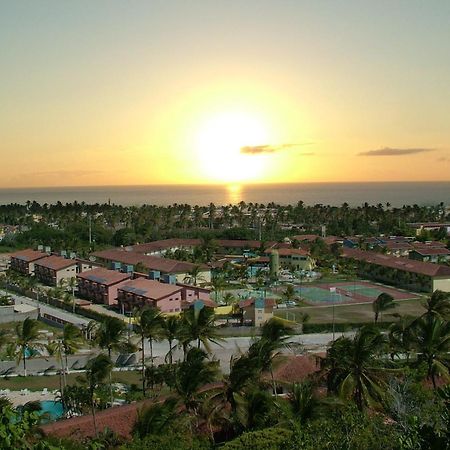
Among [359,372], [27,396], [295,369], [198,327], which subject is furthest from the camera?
[27,396]

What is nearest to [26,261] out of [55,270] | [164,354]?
[55,270]

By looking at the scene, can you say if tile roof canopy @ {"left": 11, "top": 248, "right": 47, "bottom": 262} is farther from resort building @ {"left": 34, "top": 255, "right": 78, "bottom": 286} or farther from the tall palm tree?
the tall palm tree

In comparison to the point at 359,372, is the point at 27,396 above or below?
below

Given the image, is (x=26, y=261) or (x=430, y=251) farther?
(x=430, y=251)

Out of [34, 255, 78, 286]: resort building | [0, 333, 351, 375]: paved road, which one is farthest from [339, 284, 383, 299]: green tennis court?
[34, 255, 78, 286]: resort building

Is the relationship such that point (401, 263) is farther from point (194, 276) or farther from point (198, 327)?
point (198, 327)

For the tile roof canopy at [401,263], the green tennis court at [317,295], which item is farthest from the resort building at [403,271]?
the green tennis court at [317,295]
